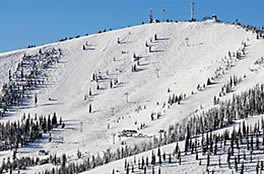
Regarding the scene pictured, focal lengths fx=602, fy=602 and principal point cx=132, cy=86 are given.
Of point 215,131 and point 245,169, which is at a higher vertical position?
point 215,131

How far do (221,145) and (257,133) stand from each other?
48.3 ft

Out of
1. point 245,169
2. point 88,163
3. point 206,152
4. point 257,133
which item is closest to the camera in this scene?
point 245,169

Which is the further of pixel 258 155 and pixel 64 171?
pixel 64 171

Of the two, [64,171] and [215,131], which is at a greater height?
[215,131]

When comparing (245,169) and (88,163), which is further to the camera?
(88,163)

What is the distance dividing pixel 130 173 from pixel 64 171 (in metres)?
36.0

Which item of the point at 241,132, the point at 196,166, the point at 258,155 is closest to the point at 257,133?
the point at 241,132

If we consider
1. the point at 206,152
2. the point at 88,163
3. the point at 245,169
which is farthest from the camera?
the point at 88,163

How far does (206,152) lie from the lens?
543 feet

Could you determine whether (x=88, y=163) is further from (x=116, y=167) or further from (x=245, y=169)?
(x=245, y=169)

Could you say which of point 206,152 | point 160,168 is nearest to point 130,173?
point 160,168

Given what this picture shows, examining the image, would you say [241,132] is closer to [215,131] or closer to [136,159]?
[215,131]

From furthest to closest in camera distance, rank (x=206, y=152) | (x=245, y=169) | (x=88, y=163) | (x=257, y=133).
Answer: (x=88, y=163) → (x=257, y=133) → (x=206, y=152) → (x=245, y=169)

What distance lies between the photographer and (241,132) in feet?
598
